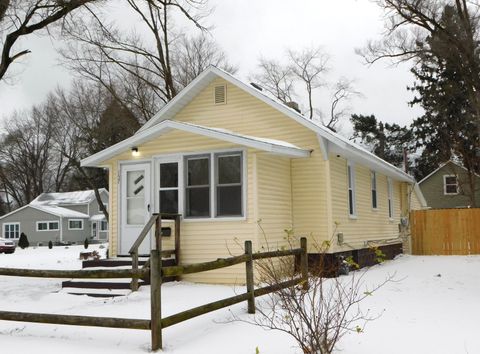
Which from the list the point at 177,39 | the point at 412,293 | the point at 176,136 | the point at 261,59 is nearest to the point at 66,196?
the point at 261,59

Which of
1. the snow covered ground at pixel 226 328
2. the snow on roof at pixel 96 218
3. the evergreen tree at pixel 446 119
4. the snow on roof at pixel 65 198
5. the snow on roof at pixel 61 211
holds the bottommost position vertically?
the snow covered ground at pixel 226 328

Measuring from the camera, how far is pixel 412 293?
10.2 m

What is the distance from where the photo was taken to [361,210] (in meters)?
16.2

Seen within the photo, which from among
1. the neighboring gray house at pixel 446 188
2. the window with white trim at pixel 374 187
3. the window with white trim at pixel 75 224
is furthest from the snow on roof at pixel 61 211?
the window with white trim at pixel 374 187

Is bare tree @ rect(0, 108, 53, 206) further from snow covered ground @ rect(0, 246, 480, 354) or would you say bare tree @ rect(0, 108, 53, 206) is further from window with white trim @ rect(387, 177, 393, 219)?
snow covered ground @ rect(0, 246, 480, 354)

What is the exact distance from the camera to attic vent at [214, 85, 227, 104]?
1448 centimetres

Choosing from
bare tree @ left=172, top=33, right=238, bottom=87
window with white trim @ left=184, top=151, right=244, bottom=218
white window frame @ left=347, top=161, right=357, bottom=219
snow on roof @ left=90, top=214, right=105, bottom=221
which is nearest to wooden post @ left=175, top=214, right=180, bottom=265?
window with white trim @ left=184, top=151, right=244, bottom=218

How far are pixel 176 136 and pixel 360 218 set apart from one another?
22.2ft

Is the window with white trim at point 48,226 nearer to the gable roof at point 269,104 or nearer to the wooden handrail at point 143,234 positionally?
the gable roof at point 269,104

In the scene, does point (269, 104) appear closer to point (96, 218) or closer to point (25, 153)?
point (96, 218)

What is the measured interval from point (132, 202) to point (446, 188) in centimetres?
3213

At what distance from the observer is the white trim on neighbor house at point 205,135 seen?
1132cm

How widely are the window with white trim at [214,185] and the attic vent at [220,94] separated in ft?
9.16

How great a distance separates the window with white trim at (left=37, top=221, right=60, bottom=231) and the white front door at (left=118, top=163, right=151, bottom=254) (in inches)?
1539
